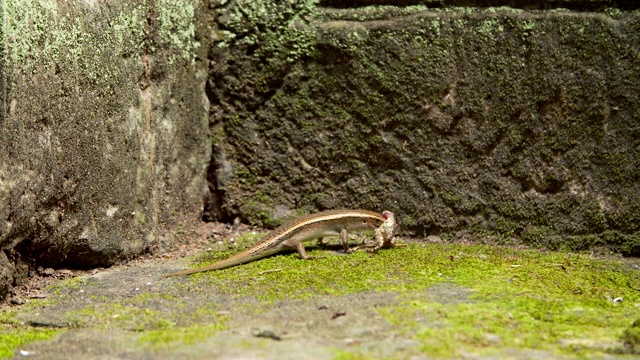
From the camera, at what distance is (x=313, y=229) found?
445 centimetres

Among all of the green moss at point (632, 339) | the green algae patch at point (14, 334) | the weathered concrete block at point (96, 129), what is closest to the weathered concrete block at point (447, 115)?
the weathered concrete block at point (96, 129)

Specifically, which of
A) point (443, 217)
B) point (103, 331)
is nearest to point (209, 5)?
point (443, 217)

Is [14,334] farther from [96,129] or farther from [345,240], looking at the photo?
[345,240]

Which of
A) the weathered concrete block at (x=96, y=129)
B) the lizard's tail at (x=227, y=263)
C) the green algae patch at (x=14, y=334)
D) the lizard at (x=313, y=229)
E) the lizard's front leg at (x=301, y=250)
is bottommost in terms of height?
the green algae patch at (x=14, y=334)

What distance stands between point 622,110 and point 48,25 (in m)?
2.88

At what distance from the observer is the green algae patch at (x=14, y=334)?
300cm

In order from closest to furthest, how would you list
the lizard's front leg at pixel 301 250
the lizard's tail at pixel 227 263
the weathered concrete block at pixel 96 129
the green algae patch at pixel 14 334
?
the green algae patch at pixel 14 334
the weathered concrete block at pixel 96 129
the lizard's tail at pixel 227 263
the lizard's front leg at pixel 301 250

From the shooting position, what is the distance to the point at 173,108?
4.49m

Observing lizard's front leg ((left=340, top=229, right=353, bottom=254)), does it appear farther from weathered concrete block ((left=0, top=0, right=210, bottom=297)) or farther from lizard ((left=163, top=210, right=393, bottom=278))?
weathered concrete block ((left=0, top=0, right=210, bottom=297))

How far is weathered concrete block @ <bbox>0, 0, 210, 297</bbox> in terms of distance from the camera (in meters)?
3.47

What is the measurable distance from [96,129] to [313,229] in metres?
1.24

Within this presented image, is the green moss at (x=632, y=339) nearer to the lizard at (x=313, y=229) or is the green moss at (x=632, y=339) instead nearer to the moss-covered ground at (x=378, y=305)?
the moss-covered ground at (x=378, y=305)

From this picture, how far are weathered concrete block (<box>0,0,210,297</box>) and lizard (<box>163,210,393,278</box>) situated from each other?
604 mm

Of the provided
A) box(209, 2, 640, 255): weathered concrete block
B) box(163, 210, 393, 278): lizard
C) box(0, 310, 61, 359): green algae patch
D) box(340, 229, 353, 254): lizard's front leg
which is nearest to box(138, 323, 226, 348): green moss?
box(0, 310, 61, 359): green algae patch
